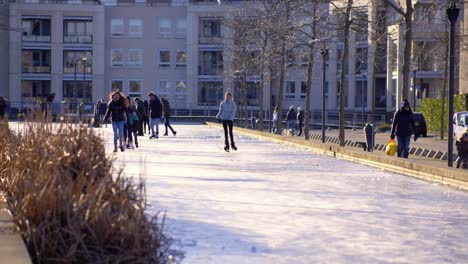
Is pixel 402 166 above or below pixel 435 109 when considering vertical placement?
below

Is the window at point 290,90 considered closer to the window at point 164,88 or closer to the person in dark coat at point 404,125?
the window at point 164,88

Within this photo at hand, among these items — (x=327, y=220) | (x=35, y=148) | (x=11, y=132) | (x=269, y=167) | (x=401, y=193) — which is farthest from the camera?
(x=269, y=167)

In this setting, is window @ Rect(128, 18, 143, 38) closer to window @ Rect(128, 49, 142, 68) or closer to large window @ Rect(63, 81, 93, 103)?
window @ Rect(128, 49, 142, 68)

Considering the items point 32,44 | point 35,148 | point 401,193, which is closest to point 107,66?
point 32,44

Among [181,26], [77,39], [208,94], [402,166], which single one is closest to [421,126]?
[402,166]

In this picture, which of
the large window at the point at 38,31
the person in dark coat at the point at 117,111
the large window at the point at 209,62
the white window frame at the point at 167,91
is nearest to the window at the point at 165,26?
the large window at the point at 209,62

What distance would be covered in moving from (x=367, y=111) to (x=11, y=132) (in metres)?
64.8

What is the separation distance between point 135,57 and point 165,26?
3.96m

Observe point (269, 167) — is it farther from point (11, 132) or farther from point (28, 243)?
point (28, 243)

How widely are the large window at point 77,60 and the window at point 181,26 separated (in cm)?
834

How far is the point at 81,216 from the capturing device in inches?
305

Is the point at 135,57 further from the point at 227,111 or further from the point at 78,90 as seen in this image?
the point at 227,111

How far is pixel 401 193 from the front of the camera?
1691 centimetres

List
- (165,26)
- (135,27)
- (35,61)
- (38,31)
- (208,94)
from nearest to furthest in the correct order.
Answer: (35,61), (38,31), (208,94), (135,27), (165,26)
